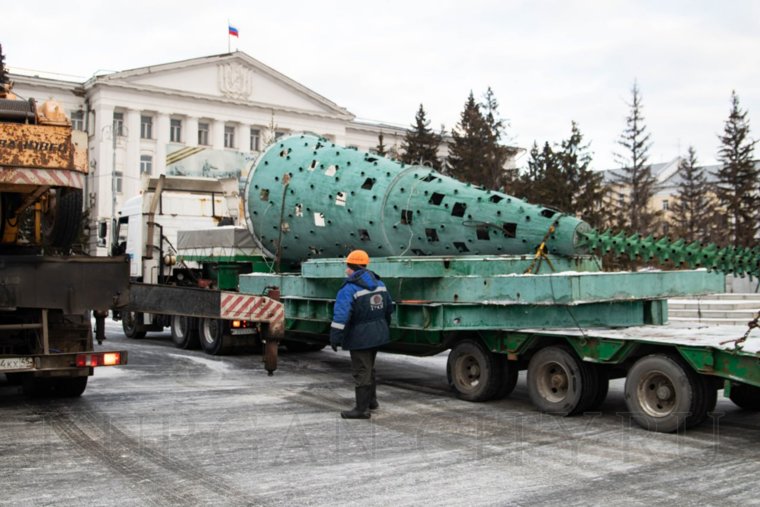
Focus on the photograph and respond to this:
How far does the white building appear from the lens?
58.9m

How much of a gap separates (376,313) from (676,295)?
3764mm

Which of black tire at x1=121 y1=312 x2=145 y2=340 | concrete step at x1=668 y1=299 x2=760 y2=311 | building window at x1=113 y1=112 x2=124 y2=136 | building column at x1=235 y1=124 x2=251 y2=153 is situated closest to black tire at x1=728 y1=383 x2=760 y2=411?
concrete step at x1=668 y1=299 x2=760 y2=311

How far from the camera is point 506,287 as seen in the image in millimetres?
9406

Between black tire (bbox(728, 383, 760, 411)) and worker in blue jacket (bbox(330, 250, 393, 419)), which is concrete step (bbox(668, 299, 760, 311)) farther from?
worker in blue jacket (bbox(330, 250, 393, 419))

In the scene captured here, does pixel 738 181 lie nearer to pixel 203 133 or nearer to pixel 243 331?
pixel 243 331

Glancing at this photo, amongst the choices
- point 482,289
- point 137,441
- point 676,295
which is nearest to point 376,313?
point 482,289

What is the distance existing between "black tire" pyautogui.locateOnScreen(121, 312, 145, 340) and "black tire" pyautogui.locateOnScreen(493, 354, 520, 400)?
33.8 ft

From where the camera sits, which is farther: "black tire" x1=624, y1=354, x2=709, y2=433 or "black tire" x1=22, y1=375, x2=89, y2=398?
"black tire" x1=22, y1=375, x2=89, y2=398

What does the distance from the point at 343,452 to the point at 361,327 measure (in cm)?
202

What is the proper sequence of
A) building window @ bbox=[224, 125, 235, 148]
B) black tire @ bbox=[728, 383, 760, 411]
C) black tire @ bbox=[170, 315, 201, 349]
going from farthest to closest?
1. building window @ bbox=[224, 125, 235, 148]
2. black tire @ bbox=[170, 315, 201, 349]
3. black tire @ bbox=[728, 383, 760, 411]

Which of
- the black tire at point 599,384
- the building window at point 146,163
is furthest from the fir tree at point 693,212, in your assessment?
the building window at point 146,163

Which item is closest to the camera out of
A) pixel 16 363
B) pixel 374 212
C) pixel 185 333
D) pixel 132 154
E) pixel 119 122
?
pixel 16 363

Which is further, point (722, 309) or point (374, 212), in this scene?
point (722, 309)

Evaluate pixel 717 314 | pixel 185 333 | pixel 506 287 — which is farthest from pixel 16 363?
pixel 717 314
